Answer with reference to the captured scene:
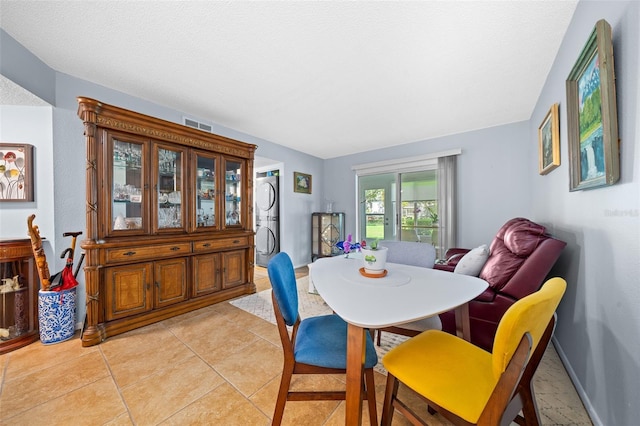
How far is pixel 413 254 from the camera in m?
2.09

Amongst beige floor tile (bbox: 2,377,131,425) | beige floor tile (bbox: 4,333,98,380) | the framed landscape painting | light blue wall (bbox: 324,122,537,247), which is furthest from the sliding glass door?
beige floor tile (bbox: 4,333,98,380)

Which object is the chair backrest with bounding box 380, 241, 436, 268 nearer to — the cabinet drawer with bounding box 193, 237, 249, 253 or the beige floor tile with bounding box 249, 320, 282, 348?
the beige floor tile with bounding box 249, 320, 282, 348

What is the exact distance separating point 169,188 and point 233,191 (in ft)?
2.65

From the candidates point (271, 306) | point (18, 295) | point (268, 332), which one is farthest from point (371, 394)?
point (18, 295)

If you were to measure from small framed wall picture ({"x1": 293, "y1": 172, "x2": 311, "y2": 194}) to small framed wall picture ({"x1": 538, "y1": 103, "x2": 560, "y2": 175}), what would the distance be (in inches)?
144

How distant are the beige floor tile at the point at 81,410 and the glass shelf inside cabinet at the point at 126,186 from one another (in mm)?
1334

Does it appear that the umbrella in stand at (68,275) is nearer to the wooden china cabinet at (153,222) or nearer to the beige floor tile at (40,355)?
the wooden china cabinet at (153,222)

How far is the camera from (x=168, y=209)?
2619mm

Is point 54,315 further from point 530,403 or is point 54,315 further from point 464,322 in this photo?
point 530,403

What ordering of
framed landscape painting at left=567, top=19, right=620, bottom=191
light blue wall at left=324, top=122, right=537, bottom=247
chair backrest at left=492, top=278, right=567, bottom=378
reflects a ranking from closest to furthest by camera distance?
1. chair backrest at left=492, top=278, right=567, bottom=378
2. framed landscape painting at left=567, top=19, right=620, bottom=191
3. light blue wall at left=324, top=122, right=537, bottom=247

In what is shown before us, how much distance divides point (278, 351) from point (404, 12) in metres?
2.63

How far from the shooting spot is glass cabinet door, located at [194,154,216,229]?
281cm

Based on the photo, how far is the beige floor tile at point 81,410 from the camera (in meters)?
1.29

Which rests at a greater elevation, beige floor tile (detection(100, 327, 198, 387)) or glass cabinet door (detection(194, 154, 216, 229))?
glass cabinet door (detection(194, 154, 216, 229))
